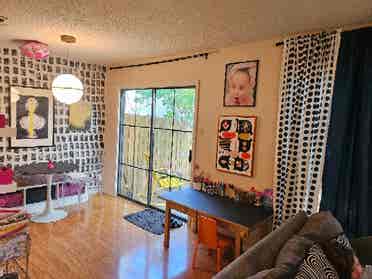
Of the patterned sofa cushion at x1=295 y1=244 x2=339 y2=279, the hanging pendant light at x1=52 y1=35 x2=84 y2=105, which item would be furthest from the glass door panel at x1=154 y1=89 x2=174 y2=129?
the patterned sofa cushion at x1=295 y1=244 x2=339 y2=279

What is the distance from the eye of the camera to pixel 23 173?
11.9 feet

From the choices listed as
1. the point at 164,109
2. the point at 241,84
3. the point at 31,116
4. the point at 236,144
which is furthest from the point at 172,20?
the point at 31,116

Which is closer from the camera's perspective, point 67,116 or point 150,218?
point 150,218

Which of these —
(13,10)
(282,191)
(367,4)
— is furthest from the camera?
(282,191)

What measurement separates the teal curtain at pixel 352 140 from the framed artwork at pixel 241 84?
89 cm

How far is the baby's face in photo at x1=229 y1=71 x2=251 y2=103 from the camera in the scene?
315 centimetres

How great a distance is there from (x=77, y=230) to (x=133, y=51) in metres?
2.60

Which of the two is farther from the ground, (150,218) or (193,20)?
(193,20)

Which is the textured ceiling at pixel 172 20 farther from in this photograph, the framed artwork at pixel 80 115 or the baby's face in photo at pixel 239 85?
the framed artwork at pixel 80 115

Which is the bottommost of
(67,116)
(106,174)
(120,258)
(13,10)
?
(120,258)

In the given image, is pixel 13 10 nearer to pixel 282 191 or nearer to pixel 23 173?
pixel 23 173

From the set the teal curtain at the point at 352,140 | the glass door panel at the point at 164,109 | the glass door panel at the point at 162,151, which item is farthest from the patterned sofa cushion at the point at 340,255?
the glass door panel at the point at 164,109

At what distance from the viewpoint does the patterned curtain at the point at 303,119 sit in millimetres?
2502

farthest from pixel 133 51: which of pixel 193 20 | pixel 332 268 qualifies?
pixel 332 268
